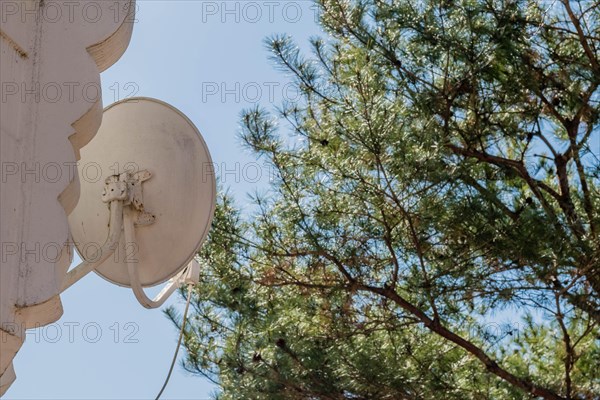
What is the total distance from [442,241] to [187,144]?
9.81 ft

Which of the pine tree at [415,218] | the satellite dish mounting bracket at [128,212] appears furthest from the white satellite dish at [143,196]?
the pine tree at [415,218]

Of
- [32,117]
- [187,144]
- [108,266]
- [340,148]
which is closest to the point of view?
[32,117]

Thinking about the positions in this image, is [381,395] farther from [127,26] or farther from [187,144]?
[127,26]

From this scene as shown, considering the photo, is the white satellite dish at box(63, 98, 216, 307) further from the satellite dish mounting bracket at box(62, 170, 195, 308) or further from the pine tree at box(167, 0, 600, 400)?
the pine tree at box(167, 0, 600, 400)

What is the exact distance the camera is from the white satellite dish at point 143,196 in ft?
10.7

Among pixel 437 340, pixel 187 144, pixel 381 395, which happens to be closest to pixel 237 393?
pixel 381 395

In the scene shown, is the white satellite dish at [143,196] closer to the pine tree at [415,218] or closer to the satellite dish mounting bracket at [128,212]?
the satellite dish mounting bracket at [128,212]

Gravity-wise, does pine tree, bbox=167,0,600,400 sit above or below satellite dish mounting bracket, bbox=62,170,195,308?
above

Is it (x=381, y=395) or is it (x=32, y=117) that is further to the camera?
(x=381, y=395)

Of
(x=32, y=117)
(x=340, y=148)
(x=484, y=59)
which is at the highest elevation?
(x=484, y=59)

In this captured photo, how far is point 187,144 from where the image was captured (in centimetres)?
364

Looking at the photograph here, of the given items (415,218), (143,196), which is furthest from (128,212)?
(415,218)

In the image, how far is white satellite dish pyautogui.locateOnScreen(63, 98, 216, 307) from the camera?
10.7 feet

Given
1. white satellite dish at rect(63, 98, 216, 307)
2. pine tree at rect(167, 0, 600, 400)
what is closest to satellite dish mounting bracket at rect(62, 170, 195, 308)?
white satellite dish at rect(63, 98, 216, 307)
